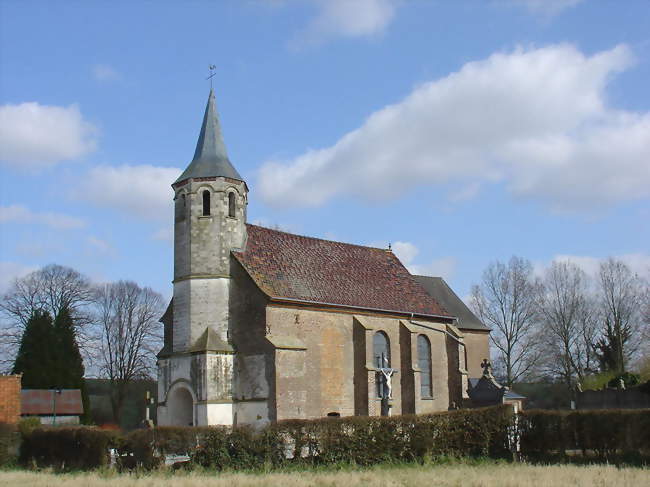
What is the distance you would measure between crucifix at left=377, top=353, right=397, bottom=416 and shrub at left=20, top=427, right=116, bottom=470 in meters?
11.6

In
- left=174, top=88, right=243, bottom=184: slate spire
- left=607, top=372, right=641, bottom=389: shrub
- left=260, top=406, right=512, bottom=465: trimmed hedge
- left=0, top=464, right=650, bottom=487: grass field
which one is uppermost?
left=174, top=88, right=243, bottom=184: slate spire

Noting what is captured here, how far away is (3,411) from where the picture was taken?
1150 inches

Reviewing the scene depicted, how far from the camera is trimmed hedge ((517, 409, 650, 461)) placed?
1977cm

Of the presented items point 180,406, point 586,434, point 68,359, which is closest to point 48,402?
point 68,359

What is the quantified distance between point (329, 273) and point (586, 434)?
1795 cm

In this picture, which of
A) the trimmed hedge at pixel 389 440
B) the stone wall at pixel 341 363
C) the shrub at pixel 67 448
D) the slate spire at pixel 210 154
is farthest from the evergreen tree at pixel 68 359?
the trimmed hedge at pixel 389 440

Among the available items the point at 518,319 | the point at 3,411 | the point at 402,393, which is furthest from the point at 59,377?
the point at 518,319

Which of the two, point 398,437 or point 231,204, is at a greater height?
point 231,204

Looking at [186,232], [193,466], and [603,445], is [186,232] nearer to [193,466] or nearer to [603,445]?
[193,466]

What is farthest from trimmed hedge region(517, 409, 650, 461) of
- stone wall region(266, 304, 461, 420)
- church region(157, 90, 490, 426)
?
stone wall region(266, 304, 461, 420)

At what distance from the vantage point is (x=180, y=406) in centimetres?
3198

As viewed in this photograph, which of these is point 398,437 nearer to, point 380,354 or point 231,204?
point 380,354

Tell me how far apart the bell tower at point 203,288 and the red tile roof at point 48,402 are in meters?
18.7

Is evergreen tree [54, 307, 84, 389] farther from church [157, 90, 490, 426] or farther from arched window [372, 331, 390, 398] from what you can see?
arched window [372, 331, 390, 398]
